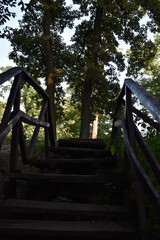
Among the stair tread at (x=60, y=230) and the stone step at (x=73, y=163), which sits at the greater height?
the stone step at (x=73, y=163)

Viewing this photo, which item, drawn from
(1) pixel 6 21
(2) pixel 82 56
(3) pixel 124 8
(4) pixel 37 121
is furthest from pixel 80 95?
(4) pixel 37 121

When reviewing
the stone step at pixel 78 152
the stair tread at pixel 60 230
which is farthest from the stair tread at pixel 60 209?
the stone step at pixel 78 152

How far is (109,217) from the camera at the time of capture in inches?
100

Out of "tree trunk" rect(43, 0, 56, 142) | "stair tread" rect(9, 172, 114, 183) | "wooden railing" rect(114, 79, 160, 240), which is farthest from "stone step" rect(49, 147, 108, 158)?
"tree trunk" rect(43, 0, 56, 142)

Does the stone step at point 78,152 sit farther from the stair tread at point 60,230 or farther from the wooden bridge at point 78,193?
the stair tread at point 60,230

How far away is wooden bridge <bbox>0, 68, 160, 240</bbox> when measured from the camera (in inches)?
86.6

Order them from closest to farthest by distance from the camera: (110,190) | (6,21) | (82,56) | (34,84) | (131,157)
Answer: (131,157)
(110,190)
(34,84)
(6,21)
(82,56)

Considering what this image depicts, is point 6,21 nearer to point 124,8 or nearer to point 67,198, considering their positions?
point 67,198

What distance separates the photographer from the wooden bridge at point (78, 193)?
2.20 metres

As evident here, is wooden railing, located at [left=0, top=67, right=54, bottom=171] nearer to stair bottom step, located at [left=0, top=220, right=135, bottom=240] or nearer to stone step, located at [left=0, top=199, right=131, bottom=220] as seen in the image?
stone step, located at [left=0, top=199, right=131, bottom=220]

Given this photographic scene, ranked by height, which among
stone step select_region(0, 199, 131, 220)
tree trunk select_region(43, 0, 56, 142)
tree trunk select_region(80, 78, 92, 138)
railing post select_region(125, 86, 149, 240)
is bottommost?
stone step select_region(0, 199, 131, 220)

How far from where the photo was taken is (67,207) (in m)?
2.60

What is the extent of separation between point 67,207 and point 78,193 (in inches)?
A: 28.1

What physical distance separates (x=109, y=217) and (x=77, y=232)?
1.55 ft
